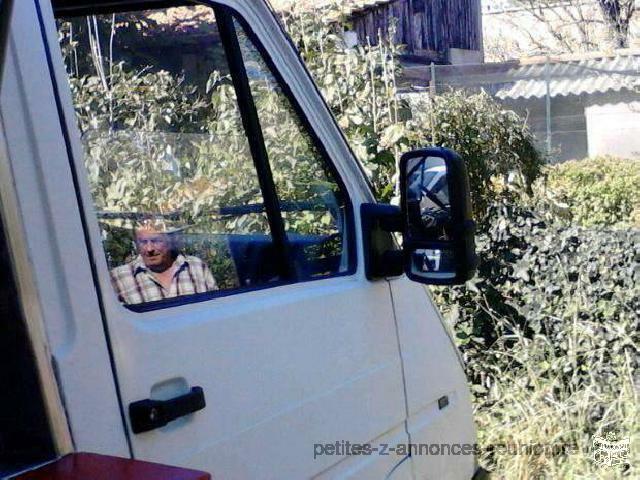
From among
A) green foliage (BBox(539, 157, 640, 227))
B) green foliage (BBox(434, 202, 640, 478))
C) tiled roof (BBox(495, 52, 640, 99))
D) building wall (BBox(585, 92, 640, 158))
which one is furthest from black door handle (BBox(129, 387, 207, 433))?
building wall (BBox(585, 92, 640, 158))

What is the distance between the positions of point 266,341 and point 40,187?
63 centimetres

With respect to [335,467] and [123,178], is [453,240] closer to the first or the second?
[335,467]

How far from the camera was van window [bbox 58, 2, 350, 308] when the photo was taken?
2.05 meters

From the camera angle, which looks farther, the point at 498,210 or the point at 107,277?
the point at 498,210

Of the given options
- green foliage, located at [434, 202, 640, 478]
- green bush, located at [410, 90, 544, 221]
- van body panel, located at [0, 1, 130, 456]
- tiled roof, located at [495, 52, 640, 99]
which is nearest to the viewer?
van body panel, located at [0, 1, 130, 456]

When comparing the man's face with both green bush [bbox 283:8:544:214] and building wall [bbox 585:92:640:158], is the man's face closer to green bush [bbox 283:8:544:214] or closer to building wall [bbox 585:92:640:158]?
green bush [bbox 283:8:544:214]

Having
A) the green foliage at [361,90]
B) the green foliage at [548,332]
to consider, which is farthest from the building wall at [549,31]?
the green foliage at [548,332]

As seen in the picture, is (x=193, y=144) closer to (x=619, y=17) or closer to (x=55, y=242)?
(x=55, y=242)

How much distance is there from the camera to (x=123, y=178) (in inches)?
80.8

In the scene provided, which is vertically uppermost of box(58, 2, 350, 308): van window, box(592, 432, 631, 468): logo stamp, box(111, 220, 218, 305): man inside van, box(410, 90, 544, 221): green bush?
box(58, 2, 350, 308): van window

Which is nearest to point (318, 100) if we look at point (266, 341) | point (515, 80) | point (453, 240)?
point (453, 240)

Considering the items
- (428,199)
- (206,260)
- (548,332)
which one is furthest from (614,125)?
(206,260)

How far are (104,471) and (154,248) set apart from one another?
74 centimetres

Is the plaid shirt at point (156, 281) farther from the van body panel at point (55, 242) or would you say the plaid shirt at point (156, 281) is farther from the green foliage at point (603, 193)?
the green foliage at point (603, 193)
